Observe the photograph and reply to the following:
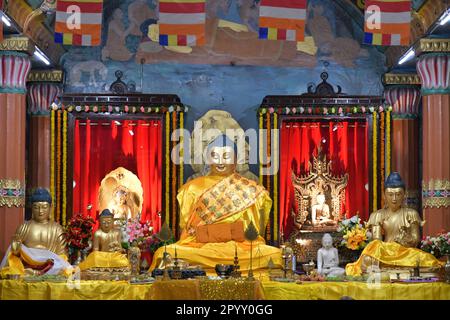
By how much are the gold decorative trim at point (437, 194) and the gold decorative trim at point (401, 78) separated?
10.9 ft

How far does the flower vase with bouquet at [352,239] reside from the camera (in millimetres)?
16156

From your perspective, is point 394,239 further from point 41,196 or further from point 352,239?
point 41,196

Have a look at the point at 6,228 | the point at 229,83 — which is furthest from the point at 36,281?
the point at 229,83

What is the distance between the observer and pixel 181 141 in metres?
18.7

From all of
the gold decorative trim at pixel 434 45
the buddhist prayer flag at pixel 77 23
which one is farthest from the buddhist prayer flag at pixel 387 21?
the buddhist prayer flag at pixel 77 23

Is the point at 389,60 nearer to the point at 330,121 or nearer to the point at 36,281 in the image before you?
the point at 330,121

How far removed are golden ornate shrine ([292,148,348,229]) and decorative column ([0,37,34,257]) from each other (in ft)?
16.9

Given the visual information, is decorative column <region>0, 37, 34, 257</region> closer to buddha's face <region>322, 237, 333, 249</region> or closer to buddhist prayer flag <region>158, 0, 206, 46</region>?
buddhist prayer flag <region>158, 0, 206, 46</region>

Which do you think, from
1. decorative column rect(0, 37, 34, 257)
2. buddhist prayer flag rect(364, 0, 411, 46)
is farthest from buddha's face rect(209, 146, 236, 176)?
buddhist prayer flag rect(364, 0, 411, 46)

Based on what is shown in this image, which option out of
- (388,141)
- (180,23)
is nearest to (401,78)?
(388,141)

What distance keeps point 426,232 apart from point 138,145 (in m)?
5.47

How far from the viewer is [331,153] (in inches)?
743

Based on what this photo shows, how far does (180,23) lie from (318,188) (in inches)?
212

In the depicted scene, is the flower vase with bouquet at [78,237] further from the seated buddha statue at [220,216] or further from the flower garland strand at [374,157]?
the flower garland strand at [374,157]
